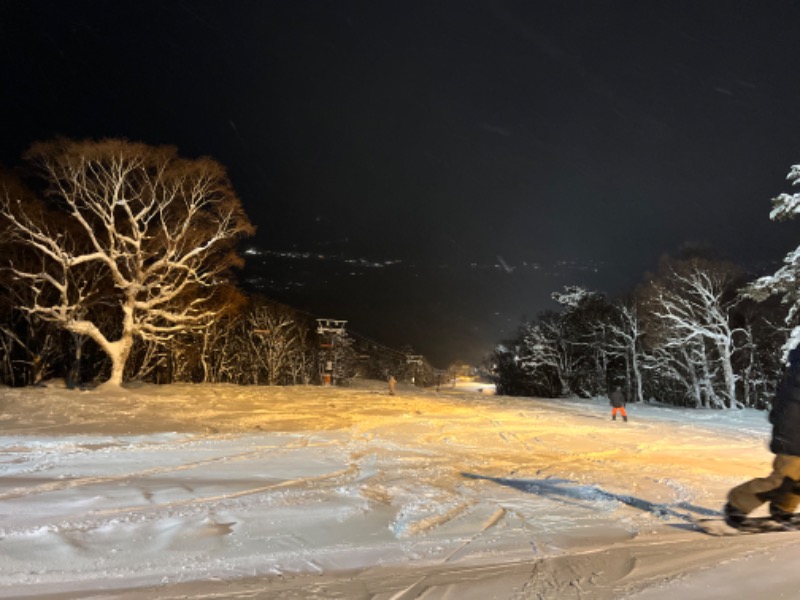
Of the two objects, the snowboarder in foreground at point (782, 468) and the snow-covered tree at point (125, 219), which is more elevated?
the snow-covered tree at point (125, 219)

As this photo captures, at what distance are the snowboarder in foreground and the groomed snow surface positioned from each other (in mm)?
280

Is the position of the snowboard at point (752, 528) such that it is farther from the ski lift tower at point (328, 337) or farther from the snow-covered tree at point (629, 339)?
the ski lift tower at point (328, 337)

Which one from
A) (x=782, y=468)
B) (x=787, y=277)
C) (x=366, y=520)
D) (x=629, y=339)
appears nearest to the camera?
(x=782, y=468)

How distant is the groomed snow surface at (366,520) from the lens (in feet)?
11.2

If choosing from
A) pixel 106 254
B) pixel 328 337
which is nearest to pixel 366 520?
pixel 106 254

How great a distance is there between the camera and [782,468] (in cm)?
415

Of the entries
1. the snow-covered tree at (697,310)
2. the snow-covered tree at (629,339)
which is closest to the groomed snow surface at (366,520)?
the snow-covered tree at (697,310)

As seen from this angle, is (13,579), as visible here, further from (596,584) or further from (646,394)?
(646,394)

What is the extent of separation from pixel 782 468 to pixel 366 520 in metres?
3.62

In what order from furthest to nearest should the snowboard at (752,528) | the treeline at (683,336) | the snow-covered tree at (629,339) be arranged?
the snow-covered tree at (629,339), the treeline at (683,336), the snowboard at (752,528)

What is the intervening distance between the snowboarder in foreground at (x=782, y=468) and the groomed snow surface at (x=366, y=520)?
0.28 meters

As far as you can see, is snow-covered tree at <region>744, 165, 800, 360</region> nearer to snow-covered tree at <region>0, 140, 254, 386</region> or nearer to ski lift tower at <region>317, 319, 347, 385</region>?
snow-covered tree at <region>0, 140, 254, 386</region>

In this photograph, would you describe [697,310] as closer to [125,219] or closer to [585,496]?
[585,496]

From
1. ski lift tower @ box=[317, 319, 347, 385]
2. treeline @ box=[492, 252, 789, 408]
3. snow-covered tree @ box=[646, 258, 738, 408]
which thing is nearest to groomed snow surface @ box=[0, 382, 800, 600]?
treeline @ box=[492, 252, 789, 408]
